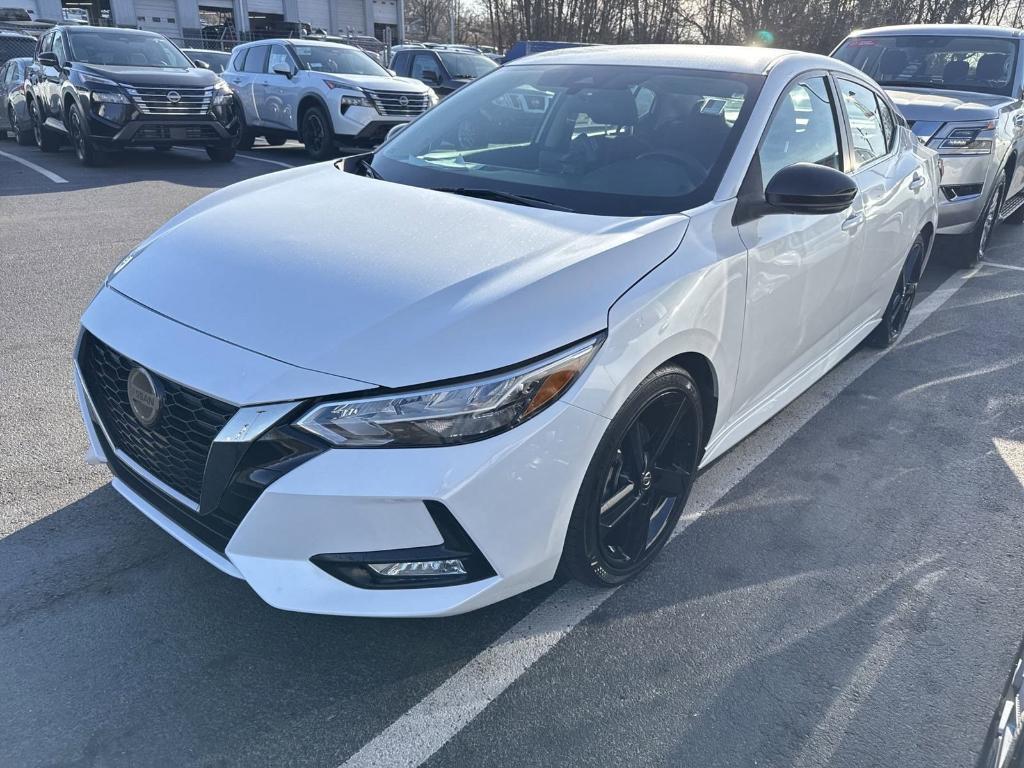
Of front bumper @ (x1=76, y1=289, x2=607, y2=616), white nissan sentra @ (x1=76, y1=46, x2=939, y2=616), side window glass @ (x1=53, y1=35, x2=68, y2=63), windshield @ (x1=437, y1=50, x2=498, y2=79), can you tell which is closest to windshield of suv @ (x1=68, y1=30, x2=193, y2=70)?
side window glass @ (x1=53, y1=35, x2=68, y2=63)

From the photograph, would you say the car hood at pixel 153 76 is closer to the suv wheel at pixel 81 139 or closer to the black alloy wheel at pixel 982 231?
the suv wheel at pixel 81 139

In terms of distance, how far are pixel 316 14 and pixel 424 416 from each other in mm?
54641

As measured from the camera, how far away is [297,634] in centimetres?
246

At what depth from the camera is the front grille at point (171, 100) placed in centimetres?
1019

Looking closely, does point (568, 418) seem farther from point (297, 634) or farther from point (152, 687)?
point (152, 687)

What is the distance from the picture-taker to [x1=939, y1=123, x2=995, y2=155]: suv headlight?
632 centimetres

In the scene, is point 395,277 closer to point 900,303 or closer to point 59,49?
point 900,303

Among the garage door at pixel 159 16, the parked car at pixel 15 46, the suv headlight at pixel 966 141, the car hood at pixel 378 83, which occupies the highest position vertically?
the garage door at pixel 159 16

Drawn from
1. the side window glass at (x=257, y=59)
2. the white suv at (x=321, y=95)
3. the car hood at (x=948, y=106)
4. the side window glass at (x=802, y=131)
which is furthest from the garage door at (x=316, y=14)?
the side window glass at (x=802, y=131)

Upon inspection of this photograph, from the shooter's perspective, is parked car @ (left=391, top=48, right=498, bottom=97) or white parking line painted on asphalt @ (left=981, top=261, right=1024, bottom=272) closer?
white parking line painted on asphalt @ (left=981, top=261, right=1024, bottom=272)

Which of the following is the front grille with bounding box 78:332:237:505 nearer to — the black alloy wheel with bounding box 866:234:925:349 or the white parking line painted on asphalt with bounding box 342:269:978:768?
the white parking line painted on asphalt with bounding box 342:269:978:768

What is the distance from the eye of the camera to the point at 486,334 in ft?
6.82

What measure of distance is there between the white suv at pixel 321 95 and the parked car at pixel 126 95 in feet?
4.12

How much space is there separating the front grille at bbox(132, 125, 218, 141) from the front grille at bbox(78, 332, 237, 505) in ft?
29.6
